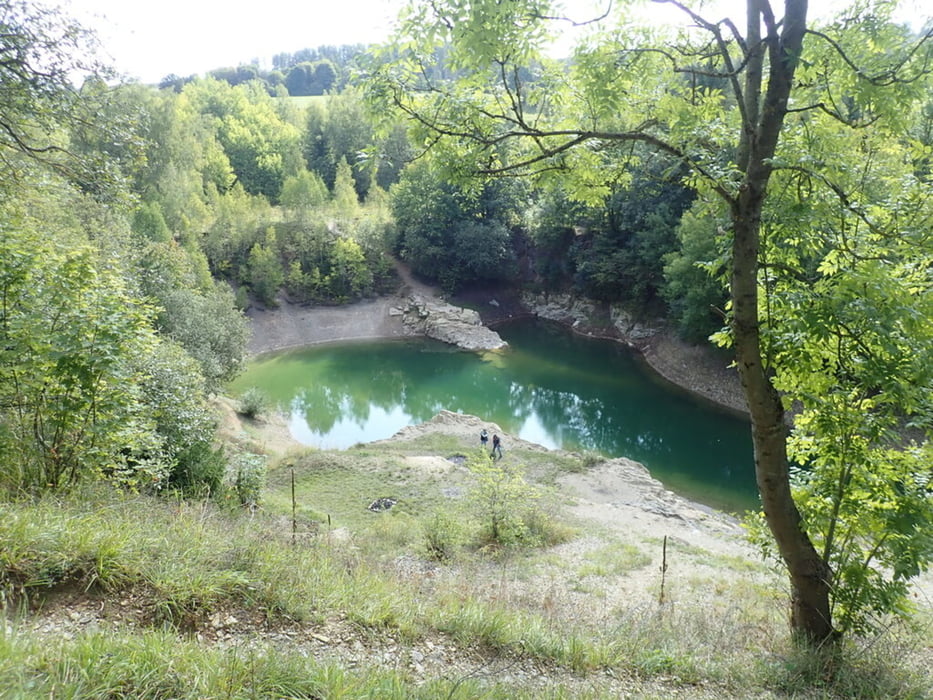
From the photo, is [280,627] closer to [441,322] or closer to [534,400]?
[534,400]

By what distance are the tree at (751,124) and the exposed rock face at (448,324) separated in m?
32.4

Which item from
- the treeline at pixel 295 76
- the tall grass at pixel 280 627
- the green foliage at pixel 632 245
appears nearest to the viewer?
the tall grass at pixel 280 627

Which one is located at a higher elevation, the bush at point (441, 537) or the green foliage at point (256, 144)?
the green foliage at point (256, 144)

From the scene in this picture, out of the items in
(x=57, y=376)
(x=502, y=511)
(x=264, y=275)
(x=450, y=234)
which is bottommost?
(x=502, y=511)

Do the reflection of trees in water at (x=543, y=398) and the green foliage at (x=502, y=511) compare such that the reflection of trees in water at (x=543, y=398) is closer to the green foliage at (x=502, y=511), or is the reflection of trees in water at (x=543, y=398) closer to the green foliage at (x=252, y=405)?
the green foliage at (x=252, y=405)

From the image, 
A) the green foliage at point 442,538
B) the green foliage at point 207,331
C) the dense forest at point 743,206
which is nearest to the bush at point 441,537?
the green foliage at point 442,538

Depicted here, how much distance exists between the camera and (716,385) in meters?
27.3

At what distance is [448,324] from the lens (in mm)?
39875

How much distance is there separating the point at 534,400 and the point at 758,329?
25390 millimetres

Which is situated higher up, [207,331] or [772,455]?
[772,455]

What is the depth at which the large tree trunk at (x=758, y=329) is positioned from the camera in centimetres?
390

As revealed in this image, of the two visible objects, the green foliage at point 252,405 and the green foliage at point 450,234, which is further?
the green foliage at point 450,234

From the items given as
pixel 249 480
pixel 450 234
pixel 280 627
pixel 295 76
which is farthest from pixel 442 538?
pixel 295 76

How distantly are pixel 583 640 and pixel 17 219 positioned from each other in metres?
9.04
